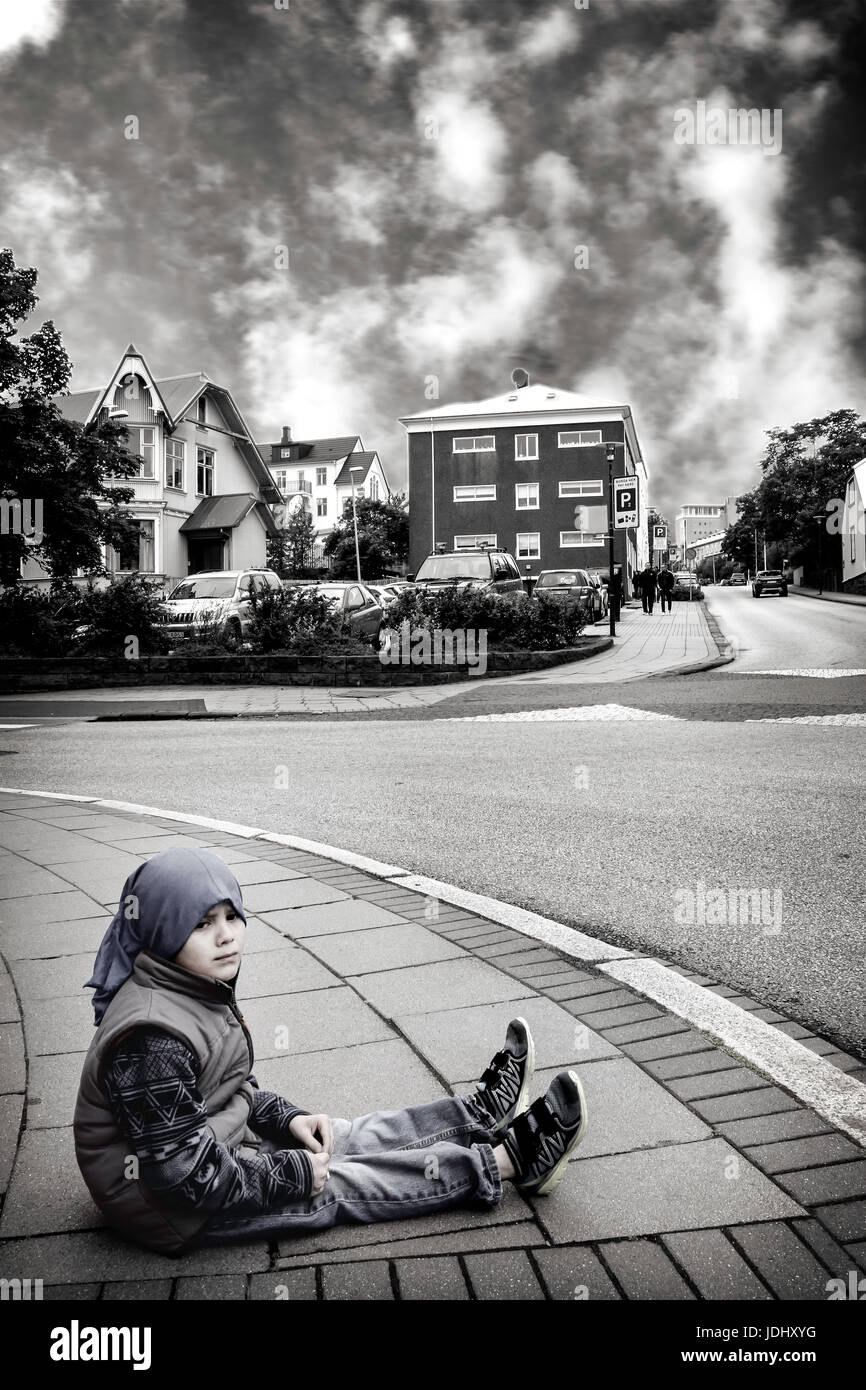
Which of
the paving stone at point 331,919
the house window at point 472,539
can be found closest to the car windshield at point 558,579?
the paving stone at point 331,919

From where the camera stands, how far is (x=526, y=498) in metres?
61.3

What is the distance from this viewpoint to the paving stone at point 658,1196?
7.73ft

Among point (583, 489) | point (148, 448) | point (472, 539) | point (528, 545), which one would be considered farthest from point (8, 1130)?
point (472, 539)

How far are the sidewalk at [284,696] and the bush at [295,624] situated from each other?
3.88ft

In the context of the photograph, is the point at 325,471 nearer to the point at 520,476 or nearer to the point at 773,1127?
the point at 520,476

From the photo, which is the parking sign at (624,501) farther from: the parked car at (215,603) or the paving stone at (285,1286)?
the paving stone at (285,1286)

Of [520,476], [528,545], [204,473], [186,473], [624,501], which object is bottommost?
[624,501]

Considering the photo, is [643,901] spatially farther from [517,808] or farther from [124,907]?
[124,907]

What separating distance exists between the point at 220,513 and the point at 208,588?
23212 millimetres

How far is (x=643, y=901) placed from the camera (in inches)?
198

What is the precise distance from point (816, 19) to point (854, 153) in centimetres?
33

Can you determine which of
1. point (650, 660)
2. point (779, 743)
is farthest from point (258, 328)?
→ point (650, 660)

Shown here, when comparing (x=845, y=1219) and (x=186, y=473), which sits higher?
(x=186, y=473)

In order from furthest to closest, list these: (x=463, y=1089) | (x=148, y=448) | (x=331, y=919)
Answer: (x=148, y=448) < (x=331, y=919) < (x=463, y=1089)
